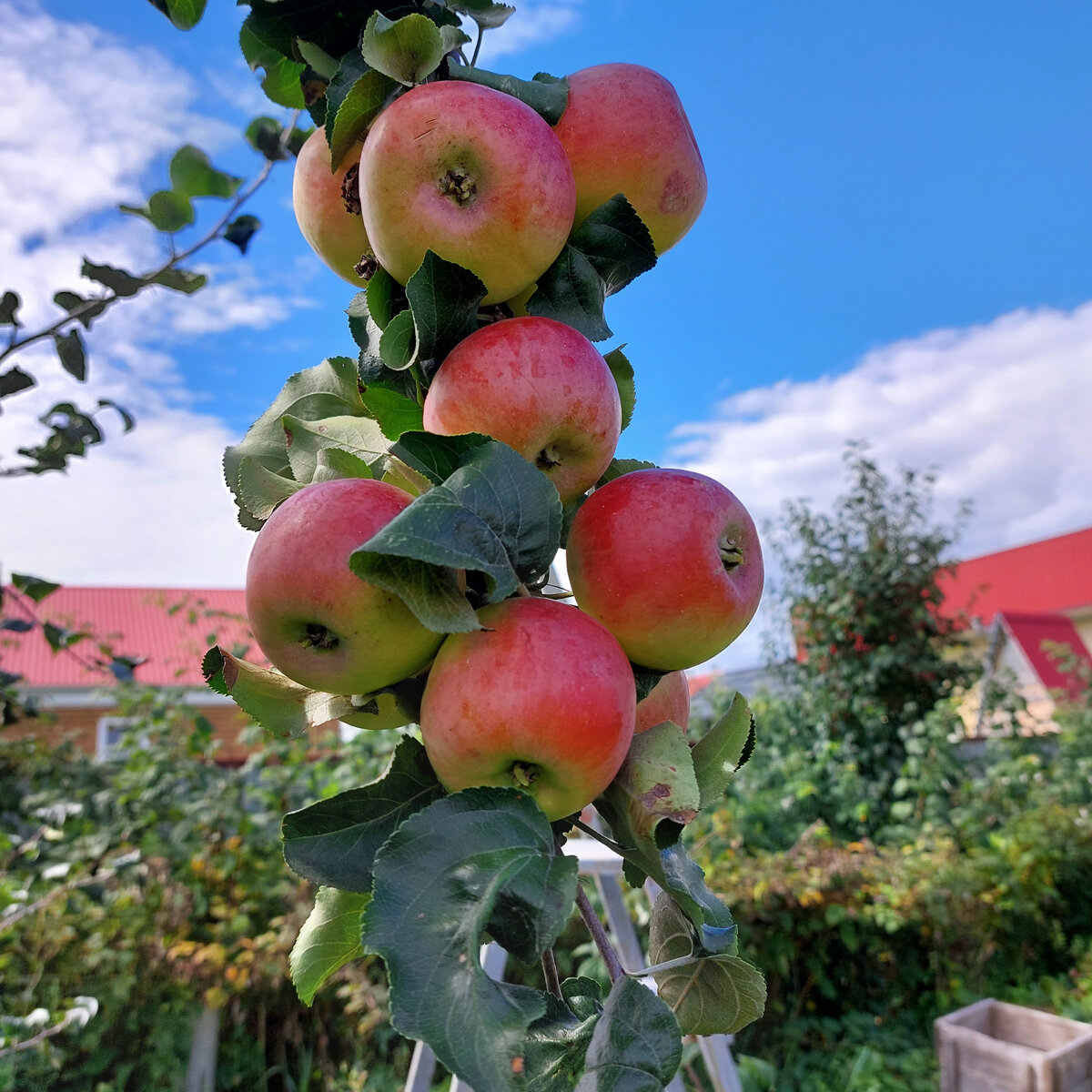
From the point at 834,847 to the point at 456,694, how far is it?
3987 mm

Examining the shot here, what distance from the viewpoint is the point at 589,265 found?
0.64 m

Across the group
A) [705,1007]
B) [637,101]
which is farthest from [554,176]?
[705,1007]

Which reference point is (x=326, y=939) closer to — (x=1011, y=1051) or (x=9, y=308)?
(x=9, y=308)

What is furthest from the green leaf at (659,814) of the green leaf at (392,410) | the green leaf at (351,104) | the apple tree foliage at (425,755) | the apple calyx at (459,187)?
the green leaf at (351,104)

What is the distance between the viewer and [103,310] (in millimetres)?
1574

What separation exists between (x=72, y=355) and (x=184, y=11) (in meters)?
0.75

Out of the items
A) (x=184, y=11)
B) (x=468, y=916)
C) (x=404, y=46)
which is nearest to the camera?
(x=468, y=916)

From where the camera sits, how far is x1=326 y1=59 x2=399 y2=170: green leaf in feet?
2.08

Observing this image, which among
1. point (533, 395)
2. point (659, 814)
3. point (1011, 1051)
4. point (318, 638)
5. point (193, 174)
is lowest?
point (1011, 1051)

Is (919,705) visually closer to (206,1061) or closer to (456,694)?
(206,1061)

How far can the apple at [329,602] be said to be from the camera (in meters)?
0.48

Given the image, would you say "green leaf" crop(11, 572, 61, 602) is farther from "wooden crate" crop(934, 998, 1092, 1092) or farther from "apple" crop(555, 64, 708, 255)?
"wooden crate" crop(934, 998, 1092, 1092)

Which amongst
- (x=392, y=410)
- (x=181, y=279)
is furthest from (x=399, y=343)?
(x=181, y=279)

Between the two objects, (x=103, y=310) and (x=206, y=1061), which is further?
(x=206, y=1061)
